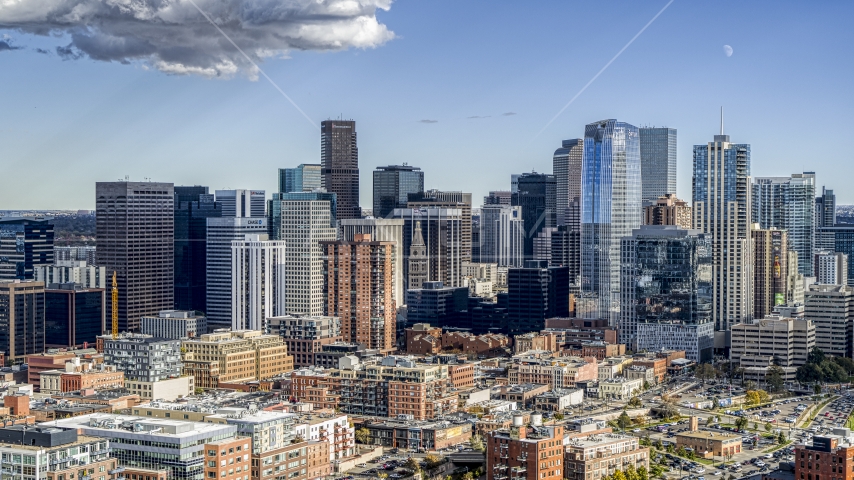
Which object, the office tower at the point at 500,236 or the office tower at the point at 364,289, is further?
the office tower at the point at 500,236

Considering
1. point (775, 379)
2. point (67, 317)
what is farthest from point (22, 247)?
point (775, 379)

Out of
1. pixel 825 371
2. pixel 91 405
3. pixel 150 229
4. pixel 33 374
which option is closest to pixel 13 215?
pixel 150 229

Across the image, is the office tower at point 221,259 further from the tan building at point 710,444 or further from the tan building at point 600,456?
the tan building at point 600,456

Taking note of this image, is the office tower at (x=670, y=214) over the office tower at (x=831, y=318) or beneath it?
over

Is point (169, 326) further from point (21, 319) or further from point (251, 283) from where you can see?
point (251, 283)

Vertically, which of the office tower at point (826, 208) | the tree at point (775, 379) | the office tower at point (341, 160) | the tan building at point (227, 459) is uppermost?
the office tower at point (341, 160)

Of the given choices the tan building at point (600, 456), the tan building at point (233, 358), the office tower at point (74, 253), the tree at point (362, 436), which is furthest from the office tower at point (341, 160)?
the tan building at point (600, 456)
